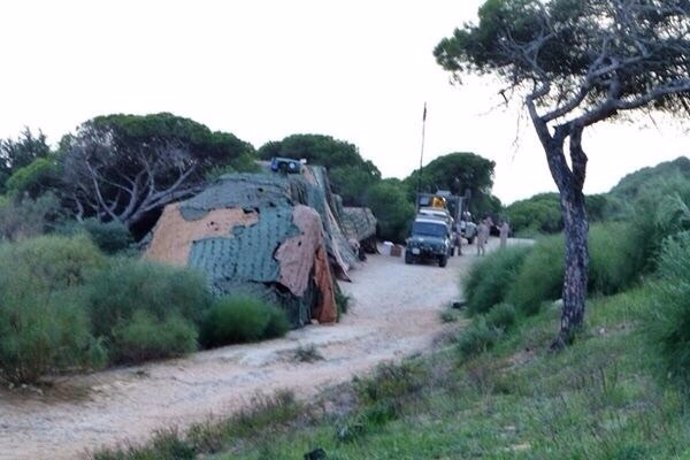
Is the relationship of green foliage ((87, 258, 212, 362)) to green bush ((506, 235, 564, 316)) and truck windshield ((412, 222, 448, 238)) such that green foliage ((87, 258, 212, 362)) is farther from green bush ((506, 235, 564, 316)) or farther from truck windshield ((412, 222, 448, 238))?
truck windshield ((412, 222, 448, 238))

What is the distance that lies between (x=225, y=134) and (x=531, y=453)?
40198mm

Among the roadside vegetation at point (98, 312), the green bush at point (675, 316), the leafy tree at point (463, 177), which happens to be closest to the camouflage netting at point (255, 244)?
the roadside vegetation at point (98, 312)

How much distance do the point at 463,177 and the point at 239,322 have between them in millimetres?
51874

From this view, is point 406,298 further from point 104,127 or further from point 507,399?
point 507,399

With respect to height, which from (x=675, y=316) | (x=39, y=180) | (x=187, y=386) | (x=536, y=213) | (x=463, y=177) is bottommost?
(x=187, y=386)

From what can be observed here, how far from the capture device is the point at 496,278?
30.6 metres

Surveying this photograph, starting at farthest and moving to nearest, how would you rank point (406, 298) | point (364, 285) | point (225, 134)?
1. point (225, 134)
2. point (364, 285)
3. point (406, 298)

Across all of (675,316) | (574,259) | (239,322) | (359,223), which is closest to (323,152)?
(359,223)

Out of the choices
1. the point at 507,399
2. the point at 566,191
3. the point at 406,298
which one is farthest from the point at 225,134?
the point at 507,399

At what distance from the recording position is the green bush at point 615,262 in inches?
923

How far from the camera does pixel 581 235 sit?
17.8 meters

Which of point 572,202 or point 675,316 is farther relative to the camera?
point 572,202

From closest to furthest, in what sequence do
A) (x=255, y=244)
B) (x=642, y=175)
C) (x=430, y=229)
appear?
(x=255, y=244) < (x=642, y=175) < (x=430, y=229)

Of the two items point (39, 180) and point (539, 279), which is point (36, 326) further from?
point (39, 180)
